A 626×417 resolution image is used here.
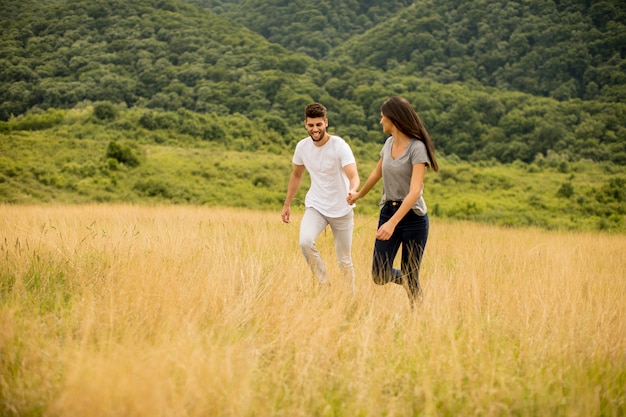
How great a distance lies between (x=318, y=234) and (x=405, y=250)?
31.4 inches

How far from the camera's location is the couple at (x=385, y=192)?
4422mm

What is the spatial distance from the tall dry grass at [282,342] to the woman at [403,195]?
1.01 ft

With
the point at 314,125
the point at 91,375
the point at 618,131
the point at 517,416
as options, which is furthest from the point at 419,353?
the point at 618,131

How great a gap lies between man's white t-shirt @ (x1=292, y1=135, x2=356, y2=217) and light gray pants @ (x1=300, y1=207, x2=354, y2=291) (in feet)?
0.26

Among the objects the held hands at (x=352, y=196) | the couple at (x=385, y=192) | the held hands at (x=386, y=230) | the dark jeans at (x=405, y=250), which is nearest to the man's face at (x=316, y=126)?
the couple at (x=385, y=192)

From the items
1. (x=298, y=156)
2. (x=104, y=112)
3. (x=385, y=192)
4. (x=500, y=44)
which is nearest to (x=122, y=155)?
(x=104, y=112)

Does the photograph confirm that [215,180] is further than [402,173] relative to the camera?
Yes

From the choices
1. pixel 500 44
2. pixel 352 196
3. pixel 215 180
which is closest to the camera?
pixel 352 196

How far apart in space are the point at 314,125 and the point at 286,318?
182cm

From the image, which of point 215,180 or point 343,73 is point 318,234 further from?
point 343,73

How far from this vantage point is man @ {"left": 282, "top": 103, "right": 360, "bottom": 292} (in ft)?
16.4

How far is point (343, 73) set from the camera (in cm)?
6481

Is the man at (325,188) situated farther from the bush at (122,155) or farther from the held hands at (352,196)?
the bush at (122,155)

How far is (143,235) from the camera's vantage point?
22.2ft
